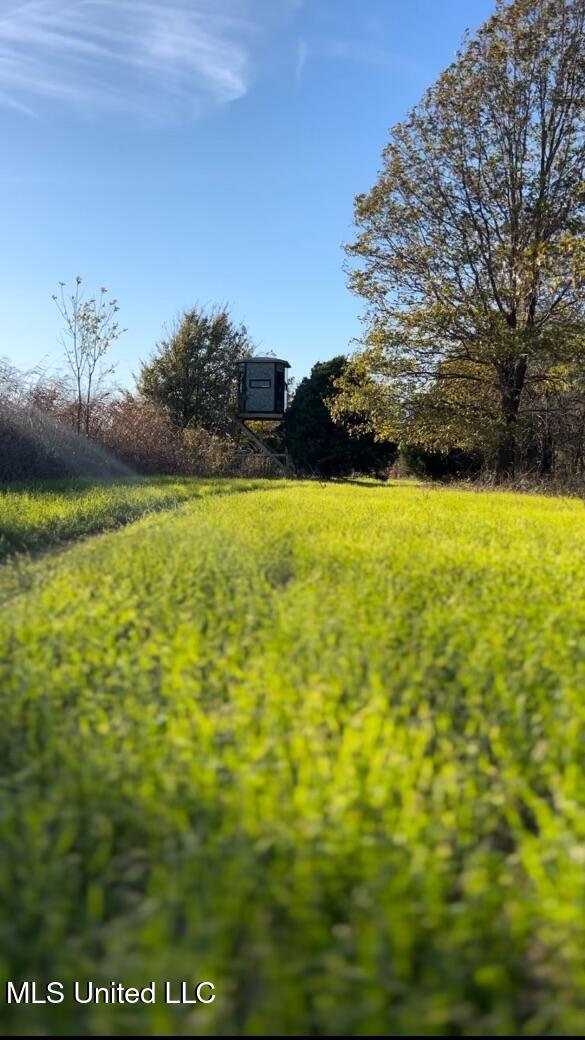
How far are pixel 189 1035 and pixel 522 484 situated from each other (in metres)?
14.9

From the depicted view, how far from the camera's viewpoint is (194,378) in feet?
99.8

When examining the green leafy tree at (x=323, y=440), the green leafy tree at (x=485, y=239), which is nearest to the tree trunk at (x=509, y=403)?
the green leafy tree at (x=485, y=239)

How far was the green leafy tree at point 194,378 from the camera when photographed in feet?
99.5

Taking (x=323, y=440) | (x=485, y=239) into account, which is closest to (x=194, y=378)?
(x=323, y=440)

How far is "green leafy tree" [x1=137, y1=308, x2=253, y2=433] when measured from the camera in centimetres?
3031

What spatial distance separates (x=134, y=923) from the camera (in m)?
1.29

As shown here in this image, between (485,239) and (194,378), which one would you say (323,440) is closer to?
(194,378)

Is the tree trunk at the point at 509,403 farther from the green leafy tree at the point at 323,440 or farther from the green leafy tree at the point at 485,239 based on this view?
the green leafy tree at the point at 323,440

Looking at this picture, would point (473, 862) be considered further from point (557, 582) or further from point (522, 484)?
point (522, 484)

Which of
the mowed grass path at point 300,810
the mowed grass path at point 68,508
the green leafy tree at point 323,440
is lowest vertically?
the mowed grass path at point 300,810

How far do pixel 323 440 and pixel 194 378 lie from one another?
594cm

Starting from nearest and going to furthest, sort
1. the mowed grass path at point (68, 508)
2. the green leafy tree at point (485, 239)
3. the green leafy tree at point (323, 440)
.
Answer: the mowed grass path at point (68, 508), the green leafy tree at point (485, 239), the green leafy tree at point (323, 440)

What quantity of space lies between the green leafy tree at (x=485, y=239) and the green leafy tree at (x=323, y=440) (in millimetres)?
11202

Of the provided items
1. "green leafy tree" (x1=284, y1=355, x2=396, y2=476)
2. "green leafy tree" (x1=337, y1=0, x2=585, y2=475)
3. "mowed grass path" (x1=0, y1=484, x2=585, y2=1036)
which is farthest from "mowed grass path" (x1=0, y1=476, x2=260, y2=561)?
"green leafy tree" (x1=284, y1=355, x2=396, y2=476)
